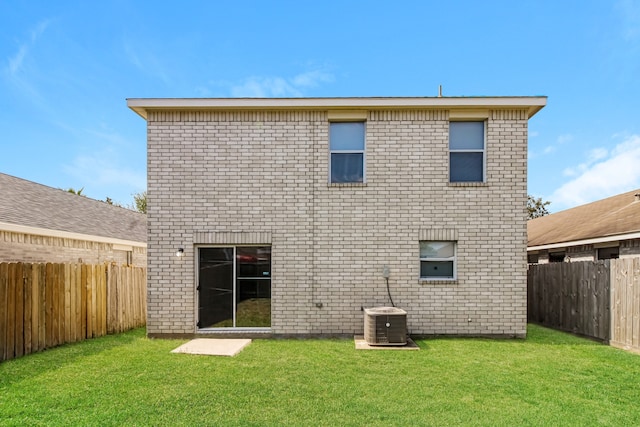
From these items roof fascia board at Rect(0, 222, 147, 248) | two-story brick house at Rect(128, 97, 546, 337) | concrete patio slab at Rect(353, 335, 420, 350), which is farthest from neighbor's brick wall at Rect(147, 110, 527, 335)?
roof fascia board at Rect(0, 222, 147, 248)

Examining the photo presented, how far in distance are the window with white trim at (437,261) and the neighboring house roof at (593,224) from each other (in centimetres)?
590

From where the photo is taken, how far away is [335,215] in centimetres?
819

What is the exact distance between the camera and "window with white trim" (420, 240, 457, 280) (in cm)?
823

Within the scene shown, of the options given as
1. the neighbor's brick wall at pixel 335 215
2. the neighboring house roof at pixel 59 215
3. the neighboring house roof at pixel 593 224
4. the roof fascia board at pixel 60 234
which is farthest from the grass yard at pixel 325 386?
the neighboring house roof at pixel 59 215

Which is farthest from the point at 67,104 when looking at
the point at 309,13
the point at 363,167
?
the point at 363,167

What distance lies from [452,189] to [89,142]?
24617mm

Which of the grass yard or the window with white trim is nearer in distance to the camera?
the grass yard

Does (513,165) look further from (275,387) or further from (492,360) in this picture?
(275,387)

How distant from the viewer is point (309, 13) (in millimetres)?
10719

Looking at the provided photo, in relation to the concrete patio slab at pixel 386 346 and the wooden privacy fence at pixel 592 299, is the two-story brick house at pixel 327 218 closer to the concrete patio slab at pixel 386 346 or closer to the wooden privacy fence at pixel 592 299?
the concrete patio slab at pixel 386 346

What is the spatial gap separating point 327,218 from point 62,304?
19.8 feet

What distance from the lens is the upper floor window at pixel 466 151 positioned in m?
8.34

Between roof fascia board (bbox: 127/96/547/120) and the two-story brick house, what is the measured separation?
0.09 ft

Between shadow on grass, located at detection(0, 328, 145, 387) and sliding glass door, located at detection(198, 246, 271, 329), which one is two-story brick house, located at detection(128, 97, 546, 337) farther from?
shadow on grass, located at detection(0, 328, 145, 387)
